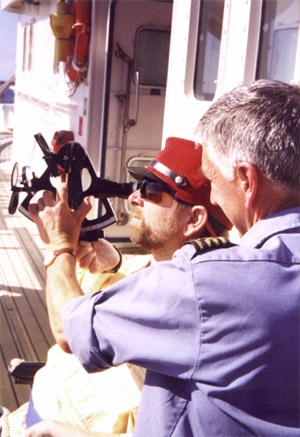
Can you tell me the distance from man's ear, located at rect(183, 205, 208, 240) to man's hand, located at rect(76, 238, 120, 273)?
314 mm

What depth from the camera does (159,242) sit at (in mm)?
1817

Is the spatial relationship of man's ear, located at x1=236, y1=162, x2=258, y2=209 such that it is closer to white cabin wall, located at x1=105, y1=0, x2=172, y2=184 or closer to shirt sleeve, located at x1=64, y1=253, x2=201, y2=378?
shirt sleeve, located at x1=64, y1=253, x2=201, y2=378

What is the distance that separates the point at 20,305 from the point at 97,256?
2572 mm

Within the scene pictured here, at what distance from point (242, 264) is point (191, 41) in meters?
2.63

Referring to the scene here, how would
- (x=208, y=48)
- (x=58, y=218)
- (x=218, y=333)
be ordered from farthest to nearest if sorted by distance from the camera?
(x=208, y=48)
(x=58, y=218)
(x=218, y=333)

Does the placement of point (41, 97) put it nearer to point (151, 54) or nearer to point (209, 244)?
point (151, 54)

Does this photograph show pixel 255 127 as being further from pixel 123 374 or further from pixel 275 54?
pixel 275 54

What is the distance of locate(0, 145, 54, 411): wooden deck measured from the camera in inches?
132

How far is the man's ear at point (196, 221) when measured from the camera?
1812mm

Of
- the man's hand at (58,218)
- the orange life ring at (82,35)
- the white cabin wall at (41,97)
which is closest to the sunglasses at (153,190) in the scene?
the man's hand at (58,218)

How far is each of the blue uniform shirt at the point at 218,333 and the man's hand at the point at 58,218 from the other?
45cm

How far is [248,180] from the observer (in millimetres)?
1161

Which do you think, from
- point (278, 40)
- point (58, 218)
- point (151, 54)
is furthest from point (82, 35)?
point (58, 218)

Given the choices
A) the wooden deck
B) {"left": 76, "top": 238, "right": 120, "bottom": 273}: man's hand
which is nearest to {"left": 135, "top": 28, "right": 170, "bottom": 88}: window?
the wooden deck
